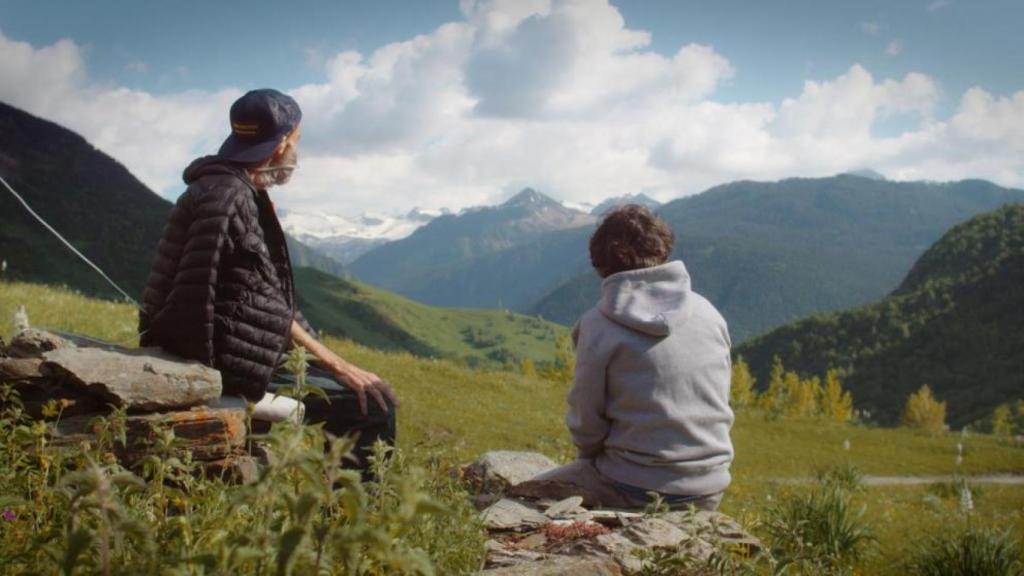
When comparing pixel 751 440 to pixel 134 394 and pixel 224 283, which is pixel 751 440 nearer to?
pixel 224 283

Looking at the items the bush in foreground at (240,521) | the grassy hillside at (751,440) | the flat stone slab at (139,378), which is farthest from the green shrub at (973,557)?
the flat stone slab at (139,378)

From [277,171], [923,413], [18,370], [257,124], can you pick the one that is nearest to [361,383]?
[277,171]

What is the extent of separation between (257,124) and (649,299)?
270 centimetres

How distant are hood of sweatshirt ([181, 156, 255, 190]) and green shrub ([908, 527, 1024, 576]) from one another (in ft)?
22.1

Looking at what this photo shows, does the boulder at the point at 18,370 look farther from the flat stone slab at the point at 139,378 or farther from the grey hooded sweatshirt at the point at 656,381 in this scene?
the grey hooded sweatshirt at the point at 656,381

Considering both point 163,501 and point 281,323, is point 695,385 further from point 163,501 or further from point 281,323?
point 163,501

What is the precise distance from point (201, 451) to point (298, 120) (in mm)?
2143

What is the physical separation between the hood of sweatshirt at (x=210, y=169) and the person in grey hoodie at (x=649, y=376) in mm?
2253

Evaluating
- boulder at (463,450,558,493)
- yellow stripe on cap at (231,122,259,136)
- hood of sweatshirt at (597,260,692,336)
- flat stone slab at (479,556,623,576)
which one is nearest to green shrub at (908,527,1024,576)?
boulder at (463,450,558,493)

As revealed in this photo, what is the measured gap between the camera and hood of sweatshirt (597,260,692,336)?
5.15 m

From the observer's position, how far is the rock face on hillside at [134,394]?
16.0 feet

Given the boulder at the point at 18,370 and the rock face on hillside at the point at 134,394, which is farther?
the boulder at the point at 18,370

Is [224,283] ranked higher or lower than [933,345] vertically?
higher

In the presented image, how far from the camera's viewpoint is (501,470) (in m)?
7.14
